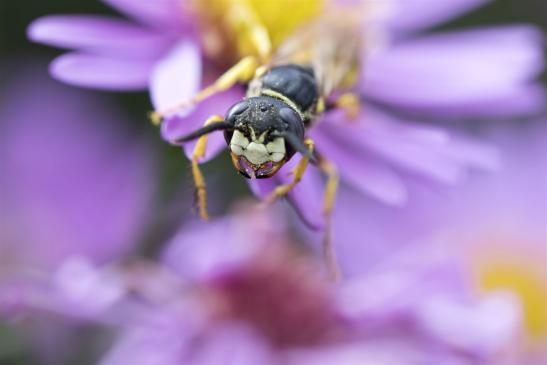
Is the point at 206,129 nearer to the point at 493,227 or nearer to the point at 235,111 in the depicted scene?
the point at 235,111

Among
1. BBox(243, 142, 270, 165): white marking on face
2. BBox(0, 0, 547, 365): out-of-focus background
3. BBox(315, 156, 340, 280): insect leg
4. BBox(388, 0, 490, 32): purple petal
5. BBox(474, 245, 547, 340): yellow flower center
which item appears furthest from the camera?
BBox(474, 245, 547, 340): yellow flower center

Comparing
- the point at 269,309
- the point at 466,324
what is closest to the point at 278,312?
the point at 269,309

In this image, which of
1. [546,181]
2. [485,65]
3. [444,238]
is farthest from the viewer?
[546,181]

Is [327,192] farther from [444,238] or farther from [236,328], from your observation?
[444,238]

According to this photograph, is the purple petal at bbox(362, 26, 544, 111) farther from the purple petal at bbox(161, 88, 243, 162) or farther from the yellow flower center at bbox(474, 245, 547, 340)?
the yellow flower center at bbox(474, 245, 547, 340)

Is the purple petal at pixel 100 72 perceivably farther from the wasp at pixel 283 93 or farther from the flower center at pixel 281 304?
the flower center at pixel 281 304

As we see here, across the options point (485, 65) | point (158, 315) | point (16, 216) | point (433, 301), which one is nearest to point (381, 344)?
point (433, 301)

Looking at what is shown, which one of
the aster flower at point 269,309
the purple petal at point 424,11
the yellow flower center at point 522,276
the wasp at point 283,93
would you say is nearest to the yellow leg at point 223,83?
the wasp at point 283,93

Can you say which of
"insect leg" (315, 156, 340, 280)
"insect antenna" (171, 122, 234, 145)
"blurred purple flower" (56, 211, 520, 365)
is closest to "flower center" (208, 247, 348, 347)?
"blurred purple flower" (56, 211, 520, 365)
